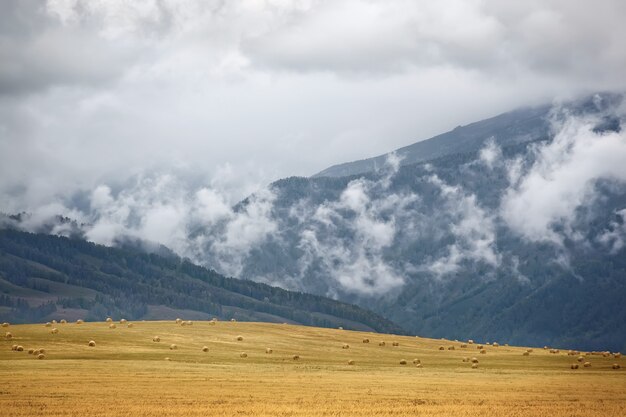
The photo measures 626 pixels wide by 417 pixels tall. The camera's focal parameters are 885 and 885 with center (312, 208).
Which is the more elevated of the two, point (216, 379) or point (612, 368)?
point (216, 379)

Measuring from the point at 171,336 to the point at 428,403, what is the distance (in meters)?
55.2

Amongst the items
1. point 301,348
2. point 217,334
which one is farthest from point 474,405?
point 217,334

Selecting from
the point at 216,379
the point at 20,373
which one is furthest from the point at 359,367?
the point at 20,373

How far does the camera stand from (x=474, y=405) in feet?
214

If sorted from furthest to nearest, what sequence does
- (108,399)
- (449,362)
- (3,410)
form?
(449,362), (108,399), (3,410)

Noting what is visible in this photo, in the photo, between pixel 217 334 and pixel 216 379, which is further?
pixel 217 334

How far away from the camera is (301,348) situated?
4505 inches

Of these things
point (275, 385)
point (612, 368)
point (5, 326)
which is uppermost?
point (5, 326)

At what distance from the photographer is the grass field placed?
62.1 metres

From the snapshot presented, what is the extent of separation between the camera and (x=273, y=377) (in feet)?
268

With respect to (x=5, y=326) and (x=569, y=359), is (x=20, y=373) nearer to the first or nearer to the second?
(x=5, y=326)

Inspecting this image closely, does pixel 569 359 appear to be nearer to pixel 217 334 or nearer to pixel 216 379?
pixel 217 334

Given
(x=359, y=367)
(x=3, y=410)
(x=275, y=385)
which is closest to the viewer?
(x=3, y=410)

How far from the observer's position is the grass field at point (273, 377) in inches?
2443
